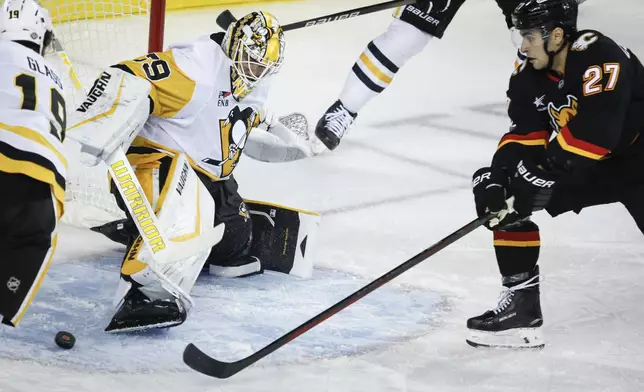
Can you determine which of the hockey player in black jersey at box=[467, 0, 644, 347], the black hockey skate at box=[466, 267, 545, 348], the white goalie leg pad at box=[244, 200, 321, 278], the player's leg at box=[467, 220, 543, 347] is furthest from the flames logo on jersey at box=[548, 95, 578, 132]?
the white goalie leg pad at box=[244, 200, 321, 278]

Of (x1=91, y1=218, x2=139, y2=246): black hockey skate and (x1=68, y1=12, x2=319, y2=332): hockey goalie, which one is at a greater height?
(x1=68, y1=12, x2=319, y2=332): hockey goalie

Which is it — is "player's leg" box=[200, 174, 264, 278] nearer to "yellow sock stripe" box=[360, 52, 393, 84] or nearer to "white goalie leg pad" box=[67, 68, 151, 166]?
"white goalie leg pad" box=[67, 68, 151, 166]

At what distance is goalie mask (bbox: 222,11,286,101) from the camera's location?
3123mm

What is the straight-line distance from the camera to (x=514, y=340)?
300 cm

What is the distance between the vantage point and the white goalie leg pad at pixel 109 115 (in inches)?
113

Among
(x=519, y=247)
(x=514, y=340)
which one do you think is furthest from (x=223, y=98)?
(x=514, y=340)

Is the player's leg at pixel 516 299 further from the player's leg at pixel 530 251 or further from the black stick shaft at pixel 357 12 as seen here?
the black stick shaft at pixel 357 12

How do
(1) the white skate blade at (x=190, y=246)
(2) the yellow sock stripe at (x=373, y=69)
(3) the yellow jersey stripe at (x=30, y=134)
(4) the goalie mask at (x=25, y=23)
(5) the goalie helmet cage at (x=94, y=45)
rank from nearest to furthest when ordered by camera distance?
1. (3) the yellow jersey stripe at (x=30, y=134)
2. (4) the goalie mask at (x=25, y=23)
3. (1) the white skate blade at (x=190, y=246)
4. (5) the goalie helmet cage at (x=94, y=45)
5. (2) the yellow sock stripe at (x=373, y=69)

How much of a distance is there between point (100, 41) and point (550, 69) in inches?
86.2

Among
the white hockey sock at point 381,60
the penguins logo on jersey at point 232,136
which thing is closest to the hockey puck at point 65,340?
the penguins logo on jersey at point 232,136

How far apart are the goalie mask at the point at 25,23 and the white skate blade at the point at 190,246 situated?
1.96 ft

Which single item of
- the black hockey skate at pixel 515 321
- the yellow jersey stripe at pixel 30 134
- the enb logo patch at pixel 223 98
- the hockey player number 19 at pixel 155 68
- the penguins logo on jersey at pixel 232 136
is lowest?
the black hockey skate at pixel 515 321

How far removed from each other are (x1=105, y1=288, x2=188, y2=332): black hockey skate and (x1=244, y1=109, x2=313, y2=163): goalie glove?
0.88 m

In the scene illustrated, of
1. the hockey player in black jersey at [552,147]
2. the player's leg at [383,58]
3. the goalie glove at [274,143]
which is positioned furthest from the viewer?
the player's leg at [383,58]
